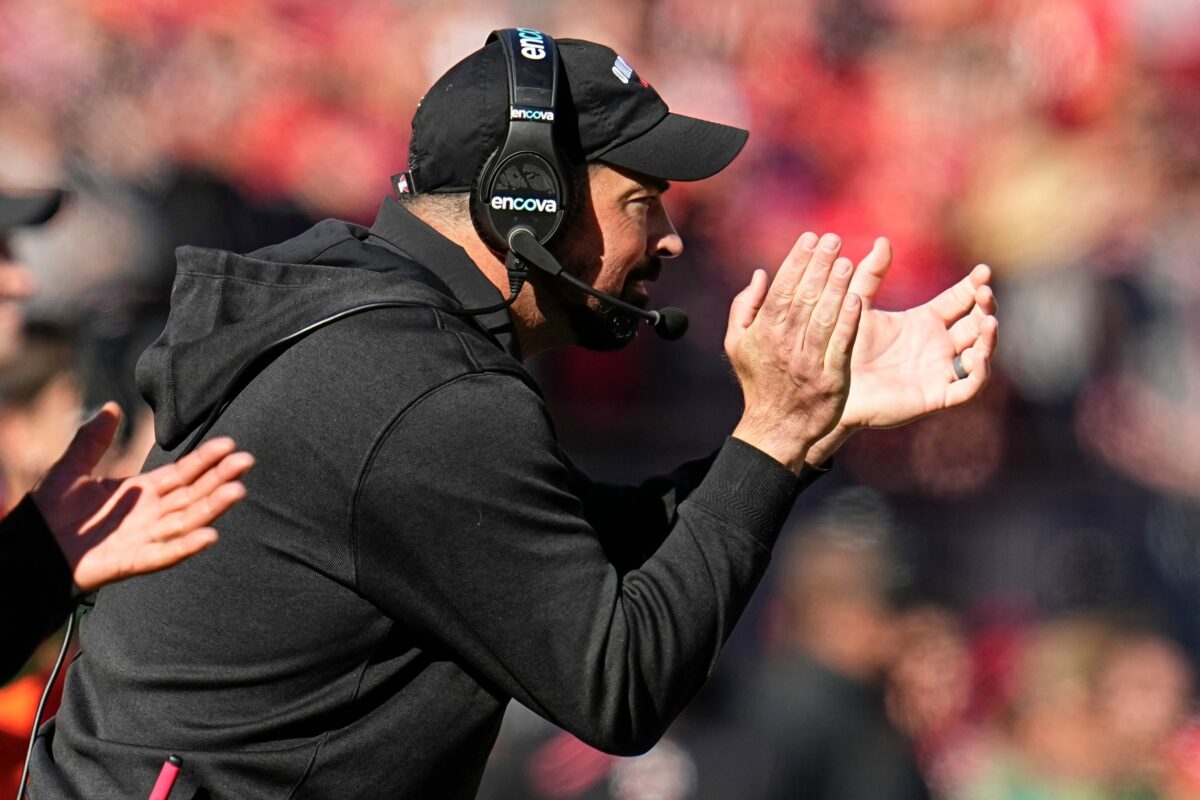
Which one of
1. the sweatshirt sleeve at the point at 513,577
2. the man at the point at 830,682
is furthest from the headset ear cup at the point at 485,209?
the man at the point at 830,682

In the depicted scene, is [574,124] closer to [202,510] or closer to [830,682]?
[202,510]

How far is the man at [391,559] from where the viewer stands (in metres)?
1.71

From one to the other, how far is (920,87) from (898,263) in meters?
0.51

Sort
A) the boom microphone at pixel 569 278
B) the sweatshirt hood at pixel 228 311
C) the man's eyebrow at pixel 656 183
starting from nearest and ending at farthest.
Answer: the sweatshirt hood at pixel 228 311 → the boom microphone at pixel 569 278 → the man's eyebrow at pixel 656 183

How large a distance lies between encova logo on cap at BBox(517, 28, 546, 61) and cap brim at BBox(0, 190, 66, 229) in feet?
2.28

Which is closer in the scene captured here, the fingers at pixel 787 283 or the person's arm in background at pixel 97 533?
the person's arm in background at pixel 97 533

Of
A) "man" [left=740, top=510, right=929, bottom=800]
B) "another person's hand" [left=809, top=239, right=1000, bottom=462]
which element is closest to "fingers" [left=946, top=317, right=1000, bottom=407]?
"another person's hand" [left=809, top=239, right=1000, bottom=462]

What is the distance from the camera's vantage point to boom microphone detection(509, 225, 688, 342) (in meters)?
2.07

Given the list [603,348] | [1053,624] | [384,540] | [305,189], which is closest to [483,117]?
[603,348]

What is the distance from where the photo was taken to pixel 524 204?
208cm

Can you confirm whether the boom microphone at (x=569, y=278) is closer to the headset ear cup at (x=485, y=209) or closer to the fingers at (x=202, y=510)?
the headset ear cup at (x=485, y=209)

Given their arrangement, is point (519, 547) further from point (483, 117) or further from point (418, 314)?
point (483, 117)

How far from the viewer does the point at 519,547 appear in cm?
171

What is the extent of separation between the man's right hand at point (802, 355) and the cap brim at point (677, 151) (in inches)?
15.0
